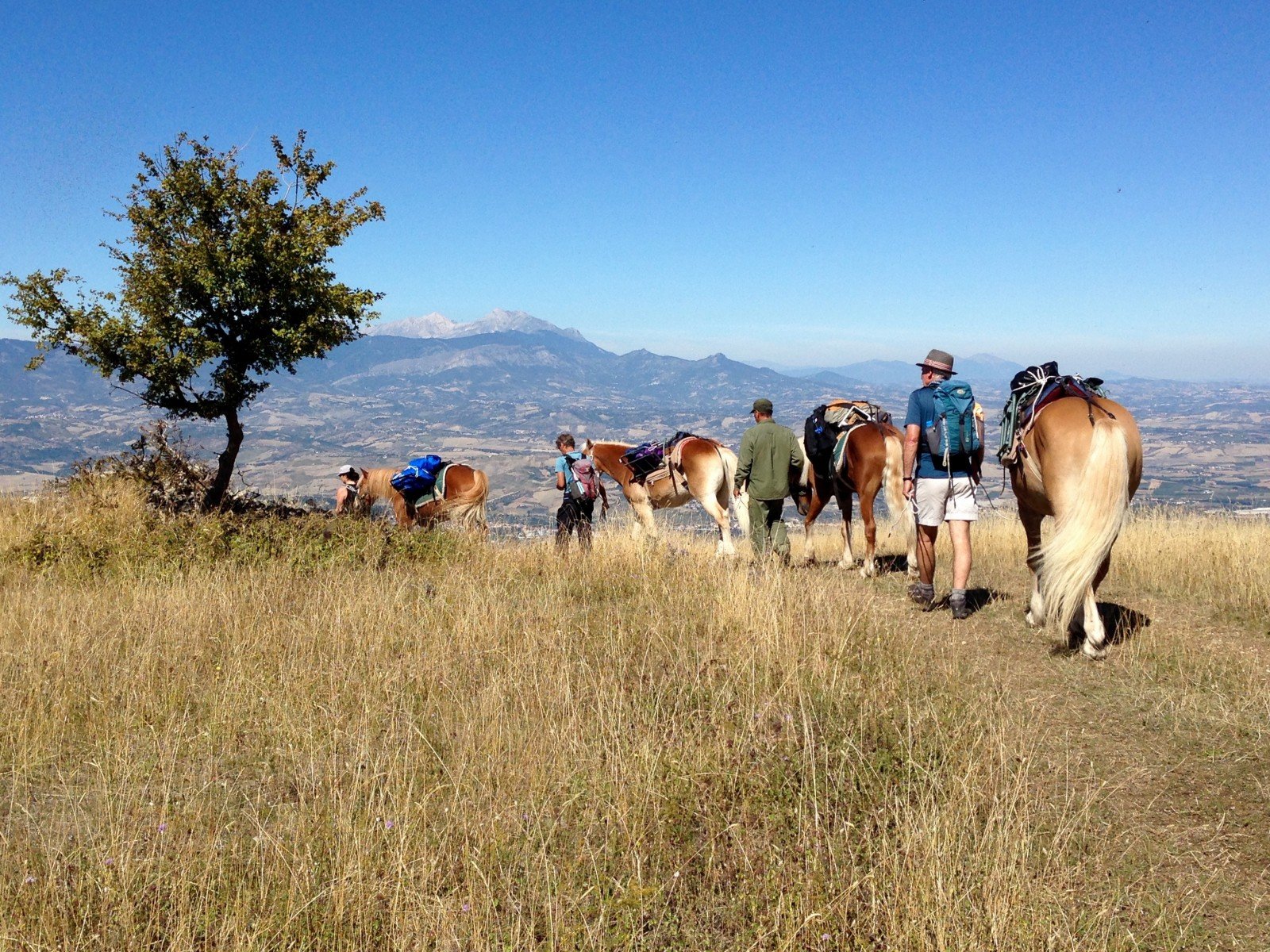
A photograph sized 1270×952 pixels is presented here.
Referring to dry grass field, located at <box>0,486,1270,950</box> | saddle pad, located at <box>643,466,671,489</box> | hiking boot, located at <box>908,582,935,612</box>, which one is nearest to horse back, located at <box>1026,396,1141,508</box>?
dry grass field, located at <box>0,486,1270,950</box>

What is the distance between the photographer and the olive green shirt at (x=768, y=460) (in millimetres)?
9672

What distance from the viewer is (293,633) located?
230 inches

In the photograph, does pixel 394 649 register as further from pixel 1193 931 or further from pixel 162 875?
pixel 1193 931

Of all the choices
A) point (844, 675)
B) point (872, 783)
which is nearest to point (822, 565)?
point (844, 675)

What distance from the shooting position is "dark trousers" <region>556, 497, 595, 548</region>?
1044 cm

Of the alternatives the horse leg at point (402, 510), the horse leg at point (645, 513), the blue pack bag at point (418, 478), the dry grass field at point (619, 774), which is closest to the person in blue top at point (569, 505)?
the horse leg at point (645, 513)

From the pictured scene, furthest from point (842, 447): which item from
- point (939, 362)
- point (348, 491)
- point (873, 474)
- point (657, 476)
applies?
point (348, 491)

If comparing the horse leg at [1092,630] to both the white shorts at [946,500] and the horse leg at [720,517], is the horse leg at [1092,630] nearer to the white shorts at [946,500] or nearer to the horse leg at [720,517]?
the white shorts at [946,500]

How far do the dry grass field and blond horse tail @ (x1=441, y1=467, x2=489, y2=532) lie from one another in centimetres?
446

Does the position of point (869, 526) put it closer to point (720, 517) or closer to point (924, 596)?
point (924, 596)

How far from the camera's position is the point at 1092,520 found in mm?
5789

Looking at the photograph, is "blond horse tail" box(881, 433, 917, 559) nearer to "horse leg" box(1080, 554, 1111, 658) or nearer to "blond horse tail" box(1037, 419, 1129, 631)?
"horse leg" box(1080, 554, 1111, 658)

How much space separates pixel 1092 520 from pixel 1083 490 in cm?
23

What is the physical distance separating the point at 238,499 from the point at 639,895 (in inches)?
559
